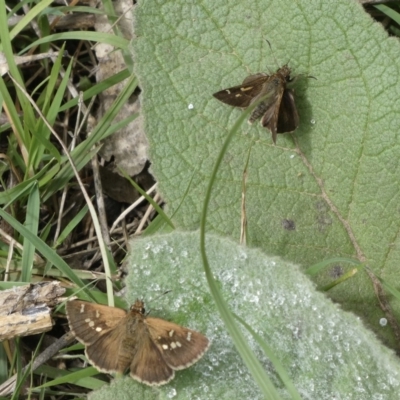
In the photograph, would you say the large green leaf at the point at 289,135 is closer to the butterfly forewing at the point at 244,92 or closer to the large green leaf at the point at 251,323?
the butterfly forewing at the point at 244,92

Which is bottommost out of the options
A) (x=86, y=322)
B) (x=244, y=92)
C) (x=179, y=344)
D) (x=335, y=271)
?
(x=86, y=322)

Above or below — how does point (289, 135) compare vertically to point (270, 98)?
below

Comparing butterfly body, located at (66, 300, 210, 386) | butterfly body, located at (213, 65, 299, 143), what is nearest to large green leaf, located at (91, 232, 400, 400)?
butterfly body, located at (66, 300, 210, 386)

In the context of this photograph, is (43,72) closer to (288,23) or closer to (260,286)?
(288,23)

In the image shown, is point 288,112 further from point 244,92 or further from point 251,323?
point 251,323

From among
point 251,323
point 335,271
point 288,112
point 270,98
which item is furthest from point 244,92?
point 251,323

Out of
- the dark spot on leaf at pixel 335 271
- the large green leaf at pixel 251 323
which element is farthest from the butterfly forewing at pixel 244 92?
the dark spot on leaf at pixel 335 271

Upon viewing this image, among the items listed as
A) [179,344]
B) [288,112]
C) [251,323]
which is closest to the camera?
[179,344]

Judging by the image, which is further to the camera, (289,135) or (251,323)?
(289,135)
